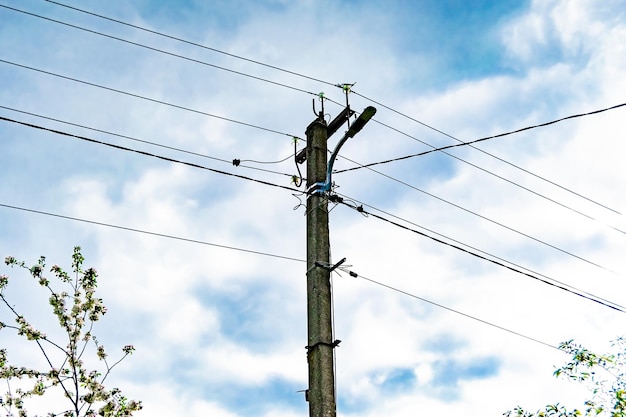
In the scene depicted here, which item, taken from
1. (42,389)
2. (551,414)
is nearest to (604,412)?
(551,414)

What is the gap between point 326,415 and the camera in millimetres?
7480

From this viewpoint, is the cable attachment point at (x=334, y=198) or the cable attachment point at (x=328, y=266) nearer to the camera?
the cable attachment point at (x=328, y=266)

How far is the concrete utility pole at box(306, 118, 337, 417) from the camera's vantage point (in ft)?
25.1

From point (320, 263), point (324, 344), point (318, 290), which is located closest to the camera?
point (324, 344)

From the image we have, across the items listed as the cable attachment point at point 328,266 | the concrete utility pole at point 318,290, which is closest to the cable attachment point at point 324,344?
the concrete utility pole at point 318,290

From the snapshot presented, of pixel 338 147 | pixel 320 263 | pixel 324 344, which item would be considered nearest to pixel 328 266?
pixel 320 263

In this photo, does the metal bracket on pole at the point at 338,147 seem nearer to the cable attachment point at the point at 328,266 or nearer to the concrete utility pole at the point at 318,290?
the concrete utility pole at the point at 318,290

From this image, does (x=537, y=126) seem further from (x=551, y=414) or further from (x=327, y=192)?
(x=551, y=414)

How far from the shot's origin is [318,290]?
8.30 m

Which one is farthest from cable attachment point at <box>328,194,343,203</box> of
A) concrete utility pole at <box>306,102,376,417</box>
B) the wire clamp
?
the wire clamp

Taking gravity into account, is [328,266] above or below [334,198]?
below

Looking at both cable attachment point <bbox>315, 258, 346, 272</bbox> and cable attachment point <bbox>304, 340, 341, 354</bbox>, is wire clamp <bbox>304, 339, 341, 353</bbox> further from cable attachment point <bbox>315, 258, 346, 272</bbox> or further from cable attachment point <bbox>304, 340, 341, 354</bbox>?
cable attachment point <bbox>315, 258, 346, 272</bbox>

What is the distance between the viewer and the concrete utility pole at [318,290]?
7.64 m

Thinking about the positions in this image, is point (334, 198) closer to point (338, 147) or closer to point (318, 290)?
point (338, 147)
